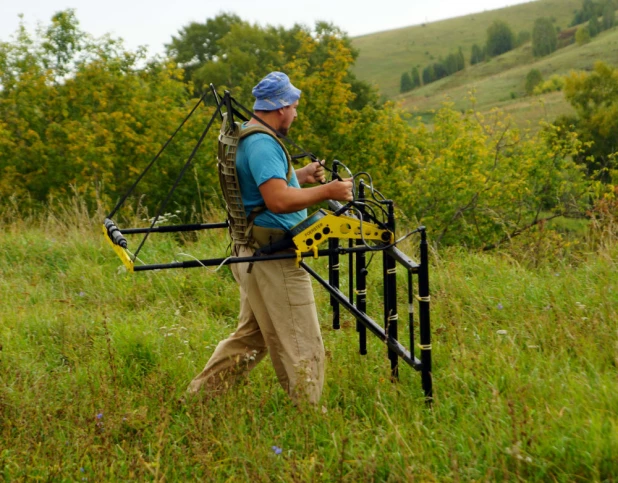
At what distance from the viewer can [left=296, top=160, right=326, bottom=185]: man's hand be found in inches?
152

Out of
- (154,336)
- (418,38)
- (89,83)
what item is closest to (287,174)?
(154,336)

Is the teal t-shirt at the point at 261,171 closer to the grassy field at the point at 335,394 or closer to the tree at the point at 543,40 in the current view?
the grassy field at the point at 335,394

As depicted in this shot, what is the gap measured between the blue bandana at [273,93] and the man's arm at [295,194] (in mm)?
485

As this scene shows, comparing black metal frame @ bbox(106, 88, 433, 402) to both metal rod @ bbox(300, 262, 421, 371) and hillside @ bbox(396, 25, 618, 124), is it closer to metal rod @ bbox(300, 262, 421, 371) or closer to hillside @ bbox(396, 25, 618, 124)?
metal rod @ bbox(300, 262, 421, 371)

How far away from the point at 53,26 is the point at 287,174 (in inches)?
793

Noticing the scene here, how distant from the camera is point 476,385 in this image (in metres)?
4.10

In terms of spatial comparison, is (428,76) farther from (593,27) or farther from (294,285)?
(294,285)

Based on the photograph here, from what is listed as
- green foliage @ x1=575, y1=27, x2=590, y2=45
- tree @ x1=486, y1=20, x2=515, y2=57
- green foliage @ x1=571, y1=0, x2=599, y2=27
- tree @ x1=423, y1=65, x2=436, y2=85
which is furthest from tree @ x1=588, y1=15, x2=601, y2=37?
tree @ x1=423, y1=65, x2=436, y2=85

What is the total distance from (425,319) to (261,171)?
1.17m

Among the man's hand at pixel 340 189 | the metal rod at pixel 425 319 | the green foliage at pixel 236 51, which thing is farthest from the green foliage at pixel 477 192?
the green foliage at pixel 236 51

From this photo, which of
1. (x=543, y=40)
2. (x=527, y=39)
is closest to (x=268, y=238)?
(x=543, y=40)

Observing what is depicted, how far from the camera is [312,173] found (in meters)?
3.95

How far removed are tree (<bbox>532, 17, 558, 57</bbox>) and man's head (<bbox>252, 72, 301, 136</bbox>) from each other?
12751cm

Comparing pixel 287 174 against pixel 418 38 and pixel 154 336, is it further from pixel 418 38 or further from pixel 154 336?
pixel 418 38
